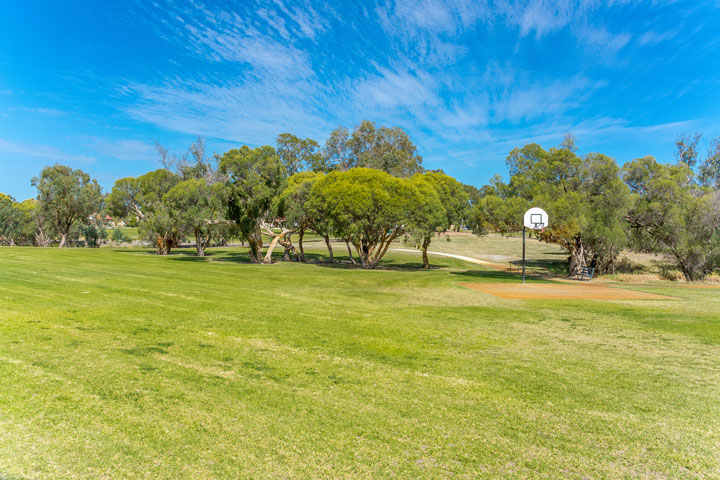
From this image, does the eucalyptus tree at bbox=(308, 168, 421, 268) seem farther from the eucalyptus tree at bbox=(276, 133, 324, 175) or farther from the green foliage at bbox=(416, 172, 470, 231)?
the eucalyptus tree at bbox=(276, 133, 324, 175)

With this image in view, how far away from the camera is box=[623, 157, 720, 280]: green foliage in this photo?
817 inches

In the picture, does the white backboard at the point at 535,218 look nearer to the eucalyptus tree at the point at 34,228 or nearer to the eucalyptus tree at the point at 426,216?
the eucalyptus tree at the point at 426,216

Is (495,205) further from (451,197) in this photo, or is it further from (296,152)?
(296,152)

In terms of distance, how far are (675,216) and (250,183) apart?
24750 mm

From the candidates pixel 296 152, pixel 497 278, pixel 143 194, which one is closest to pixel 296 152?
pixel 296 152

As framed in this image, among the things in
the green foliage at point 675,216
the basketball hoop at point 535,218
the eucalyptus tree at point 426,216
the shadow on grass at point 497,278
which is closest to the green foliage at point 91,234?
the eucalyptus tree at point 426,216

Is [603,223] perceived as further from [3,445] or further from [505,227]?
[3,445]

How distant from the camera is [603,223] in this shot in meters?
20.7

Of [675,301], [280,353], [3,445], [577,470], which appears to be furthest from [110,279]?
[675,301]

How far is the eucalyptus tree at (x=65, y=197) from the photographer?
4262 centimetres

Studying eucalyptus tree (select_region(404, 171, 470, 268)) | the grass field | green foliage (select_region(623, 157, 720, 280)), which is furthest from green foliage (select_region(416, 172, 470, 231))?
the grass field

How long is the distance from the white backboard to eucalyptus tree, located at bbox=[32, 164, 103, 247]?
46.0 metres

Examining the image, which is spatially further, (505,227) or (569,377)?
(505,227)

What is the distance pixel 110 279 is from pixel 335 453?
1325 cm
